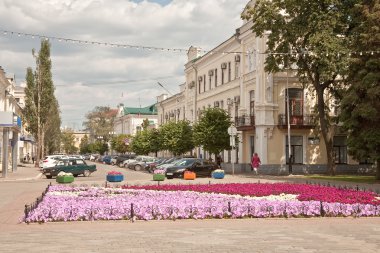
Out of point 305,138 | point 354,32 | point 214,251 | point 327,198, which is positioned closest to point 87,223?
point 214,251

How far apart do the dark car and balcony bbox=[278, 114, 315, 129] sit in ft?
29.9

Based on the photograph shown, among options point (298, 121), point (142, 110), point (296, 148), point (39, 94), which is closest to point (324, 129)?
point (298, 121)

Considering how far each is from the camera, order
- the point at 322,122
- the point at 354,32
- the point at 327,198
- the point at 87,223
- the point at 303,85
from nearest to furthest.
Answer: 1. the point at 87,223
2. the point at 327,198
3. the point at 354,32
4. the point at 322,122
5. the point at 303,85

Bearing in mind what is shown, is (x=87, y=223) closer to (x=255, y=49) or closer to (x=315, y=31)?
(x=315, y=31)

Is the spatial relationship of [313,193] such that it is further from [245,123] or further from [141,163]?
[141,163]

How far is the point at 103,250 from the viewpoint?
404 inches

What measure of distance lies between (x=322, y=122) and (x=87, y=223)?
2885 cm

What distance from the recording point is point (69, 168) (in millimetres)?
40594

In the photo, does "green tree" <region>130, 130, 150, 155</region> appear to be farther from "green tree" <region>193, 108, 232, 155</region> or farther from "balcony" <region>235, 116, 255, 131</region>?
"balcony" <region>235, 116, 255, 131</region>

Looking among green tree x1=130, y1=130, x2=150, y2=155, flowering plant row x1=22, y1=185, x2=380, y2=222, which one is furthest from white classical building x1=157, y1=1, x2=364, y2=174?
flowering plant row x1=22, y1=185, x2=380, y2=222

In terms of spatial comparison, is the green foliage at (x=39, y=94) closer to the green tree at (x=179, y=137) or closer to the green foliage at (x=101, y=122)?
the green tree at (x=179, y=137)

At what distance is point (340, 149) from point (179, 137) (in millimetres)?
20004

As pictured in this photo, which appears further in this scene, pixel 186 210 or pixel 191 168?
pixel 191 168

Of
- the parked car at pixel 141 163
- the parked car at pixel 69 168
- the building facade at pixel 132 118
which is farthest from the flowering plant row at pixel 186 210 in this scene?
the building facade at pixel 132 118
